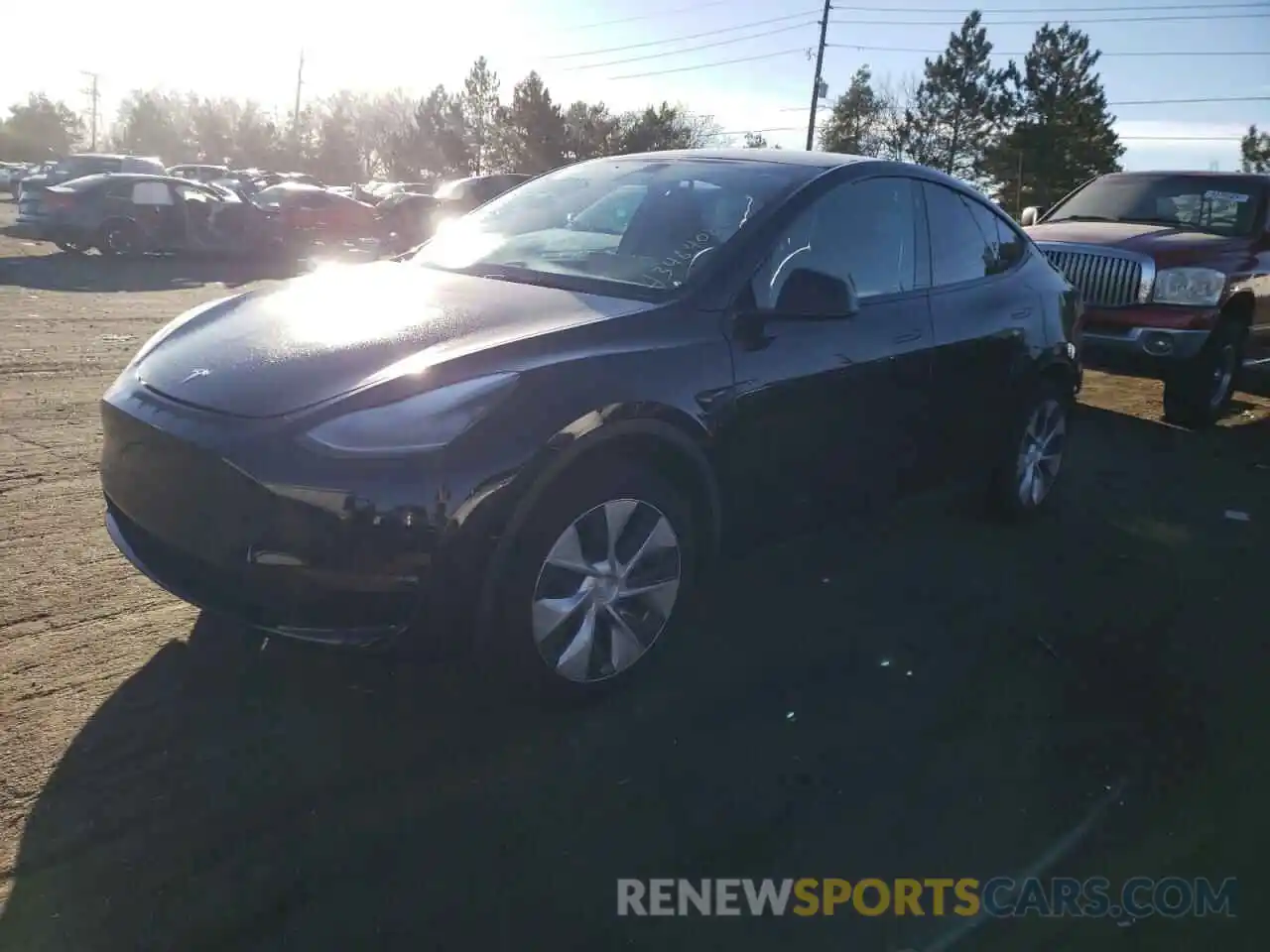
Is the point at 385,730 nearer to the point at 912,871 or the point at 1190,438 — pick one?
the point at 912,871

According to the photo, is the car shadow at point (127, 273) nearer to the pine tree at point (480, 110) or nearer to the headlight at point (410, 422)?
the headlight at point (410, 422)

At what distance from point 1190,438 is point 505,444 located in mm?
6975

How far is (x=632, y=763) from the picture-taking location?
120 inches

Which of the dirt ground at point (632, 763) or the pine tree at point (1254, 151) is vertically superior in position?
the pine tree at point (1254, 151)

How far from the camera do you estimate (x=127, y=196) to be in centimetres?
1689

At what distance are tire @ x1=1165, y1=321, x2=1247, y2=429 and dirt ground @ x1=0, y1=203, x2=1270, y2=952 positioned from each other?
366cm

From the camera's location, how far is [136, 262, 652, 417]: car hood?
2941mm

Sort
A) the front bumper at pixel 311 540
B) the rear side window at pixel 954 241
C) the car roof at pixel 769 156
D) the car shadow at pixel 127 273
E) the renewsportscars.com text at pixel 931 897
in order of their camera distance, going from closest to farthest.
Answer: the renewsportscars.com text at pixel 931 897, the front bumper at pixel 311 540, the car roof at pixel 769 156, the rear side window at pixel 954 241, the car shadow at pixel 127 273

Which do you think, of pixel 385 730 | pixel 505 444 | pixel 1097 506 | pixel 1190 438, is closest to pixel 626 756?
pixel 385 730

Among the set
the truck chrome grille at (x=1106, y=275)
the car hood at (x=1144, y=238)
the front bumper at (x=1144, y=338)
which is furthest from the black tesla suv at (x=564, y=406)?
the car hood at (x=1144, y=238)

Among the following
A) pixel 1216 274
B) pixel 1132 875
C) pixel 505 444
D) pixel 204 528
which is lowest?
pixel 1132 875

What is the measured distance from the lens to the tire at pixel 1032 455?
525cm

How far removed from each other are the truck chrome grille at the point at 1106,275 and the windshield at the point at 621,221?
4588 mm

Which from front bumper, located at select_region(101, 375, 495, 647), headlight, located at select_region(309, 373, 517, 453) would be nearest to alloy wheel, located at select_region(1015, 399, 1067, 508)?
headlight, located at select_region(309, 373, 517, 453)
